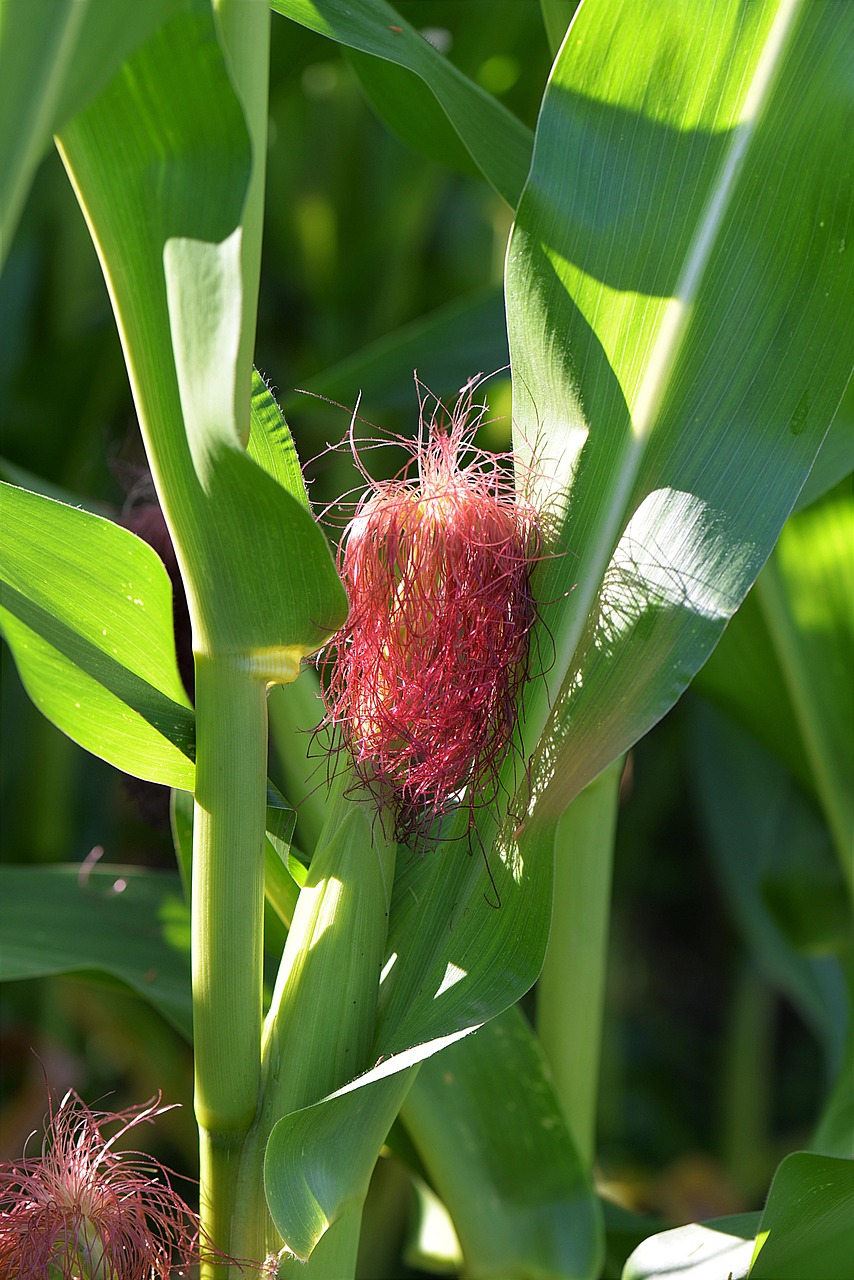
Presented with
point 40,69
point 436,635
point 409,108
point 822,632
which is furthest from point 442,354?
point 40,69

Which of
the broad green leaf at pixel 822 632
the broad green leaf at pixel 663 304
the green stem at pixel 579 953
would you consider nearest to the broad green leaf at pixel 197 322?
the broad green leaf at pixel 663 304

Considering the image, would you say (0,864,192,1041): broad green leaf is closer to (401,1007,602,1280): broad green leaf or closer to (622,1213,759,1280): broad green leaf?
(401,1007,602,1280): broad green leaf

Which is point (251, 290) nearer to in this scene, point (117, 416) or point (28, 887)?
point (28, 887)

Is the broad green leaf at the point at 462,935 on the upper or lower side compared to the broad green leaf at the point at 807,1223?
upper

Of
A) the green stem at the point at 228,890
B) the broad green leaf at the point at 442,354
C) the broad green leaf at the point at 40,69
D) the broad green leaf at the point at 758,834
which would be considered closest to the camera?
the broad green leaf at the point at 40,69

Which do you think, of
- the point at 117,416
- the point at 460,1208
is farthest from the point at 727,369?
the point at 117,416

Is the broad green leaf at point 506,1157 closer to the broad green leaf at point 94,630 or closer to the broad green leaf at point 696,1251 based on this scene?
the broad green leaf at point 696,1251

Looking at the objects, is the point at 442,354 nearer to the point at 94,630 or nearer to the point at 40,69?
the point at 94,630

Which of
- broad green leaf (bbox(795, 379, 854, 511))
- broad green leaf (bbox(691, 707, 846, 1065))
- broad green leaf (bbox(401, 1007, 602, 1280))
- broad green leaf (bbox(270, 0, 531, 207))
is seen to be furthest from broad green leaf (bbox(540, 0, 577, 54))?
broad green leaf (bbox(691, 707, 846, 1065))
